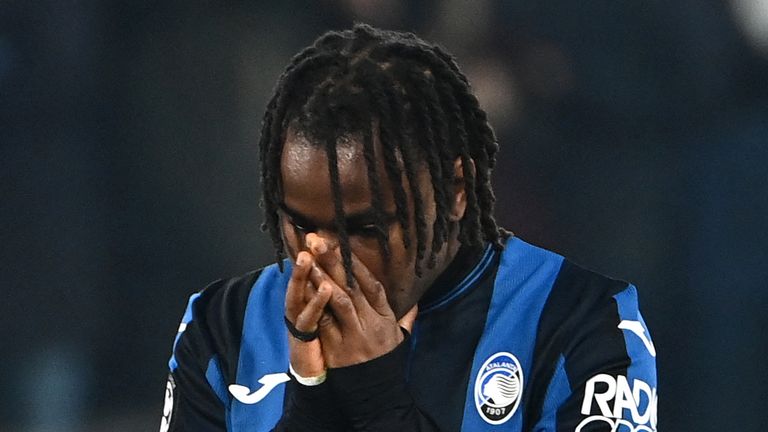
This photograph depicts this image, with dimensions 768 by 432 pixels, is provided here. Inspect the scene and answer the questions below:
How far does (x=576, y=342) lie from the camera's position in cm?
207

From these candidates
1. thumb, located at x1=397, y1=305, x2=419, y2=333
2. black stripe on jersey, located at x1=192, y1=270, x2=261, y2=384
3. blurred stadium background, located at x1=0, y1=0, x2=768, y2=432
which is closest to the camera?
thumb, located at x1=397, y1=305, x2=419, y2=333

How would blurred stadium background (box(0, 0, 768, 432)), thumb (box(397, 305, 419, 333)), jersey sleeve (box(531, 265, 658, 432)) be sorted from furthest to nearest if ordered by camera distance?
blurred stadium background (box(0, 0, 768, 432)) < thumb (box(397, 305, 419, 333)) < jersey sleeve (box(531, 265, 658, 432))

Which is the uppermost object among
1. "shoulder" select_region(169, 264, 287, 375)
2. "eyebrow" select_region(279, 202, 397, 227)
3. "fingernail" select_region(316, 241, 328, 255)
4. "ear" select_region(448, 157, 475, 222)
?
"ear" select_region(448, 157, 475, 222)

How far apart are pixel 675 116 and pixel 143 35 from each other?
1551mm

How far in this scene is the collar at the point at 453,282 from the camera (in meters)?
2.19

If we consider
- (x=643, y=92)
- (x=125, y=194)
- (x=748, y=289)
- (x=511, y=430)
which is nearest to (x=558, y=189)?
(x=643, y=92)

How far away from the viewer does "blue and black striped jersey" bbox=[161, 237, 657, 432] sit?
6.70 ft

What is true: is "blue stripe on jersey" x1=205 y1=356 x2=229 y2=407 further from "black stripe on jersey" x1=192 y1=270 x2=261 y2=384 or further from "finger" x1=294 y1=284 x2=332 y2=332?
"finger" x1=294 y1=284 x2=332 y2=332

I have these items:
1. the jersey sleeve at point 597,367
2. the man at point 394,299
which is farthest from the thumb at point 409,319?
the jersey sleeve at point 597,367

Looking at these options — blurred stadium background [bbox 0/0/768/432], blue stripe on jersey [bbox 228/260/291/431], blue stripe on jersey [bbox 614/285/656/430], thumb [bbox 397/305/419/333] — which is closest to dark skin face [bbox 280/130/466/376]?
thumb [bbox 397/305/419/333]

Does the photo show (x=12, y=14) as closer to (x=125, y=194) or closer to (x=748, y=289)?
(x=125, y=194)

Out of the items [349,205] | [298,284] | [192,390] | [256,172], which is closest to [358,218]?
[349,205]

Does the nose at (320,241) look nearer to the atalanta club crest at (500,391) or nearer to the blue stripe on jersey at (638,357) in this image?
the atalanta club crest at (500,391)

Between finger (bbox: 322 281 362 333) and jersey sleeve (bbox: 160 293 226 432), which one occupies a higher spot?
finger (bbox: 322 281 362 333)
